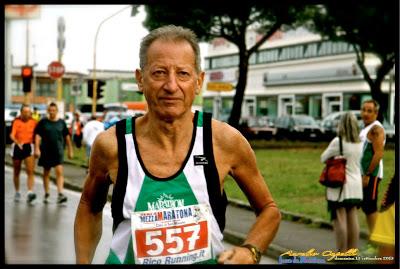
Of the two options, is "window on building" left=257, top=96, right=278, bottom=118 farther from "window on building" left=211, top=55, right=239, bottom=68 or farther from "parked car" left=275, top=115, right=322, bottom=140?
"parked car" left=275, top=115, right=322, bottom=140

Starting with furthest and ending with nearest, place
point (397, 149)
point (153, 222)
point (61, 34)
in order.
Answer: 1. point (61, 34)
2. point (397, 149)
3. point (153, 222)

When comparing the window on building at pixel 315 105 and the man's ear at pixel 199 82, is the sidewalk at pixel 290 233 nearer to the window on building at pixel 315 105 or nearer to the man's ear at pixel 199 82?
the man's ear at pixel 199 82

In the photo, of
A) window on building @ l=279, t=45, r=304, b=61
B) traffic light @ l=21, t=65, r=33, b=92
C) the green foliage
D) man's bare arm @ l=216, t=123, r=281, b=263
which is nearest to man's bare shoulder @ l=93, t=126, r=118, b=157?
man's bare arm @ l=216, t=123, r=281, b=263

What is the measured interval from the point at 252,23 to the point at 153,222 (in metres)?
32.2

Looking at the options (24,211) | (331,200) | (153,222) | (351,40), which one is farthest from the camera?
(351,40)

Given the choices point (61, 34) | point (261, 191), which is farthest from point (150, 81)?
point (61, 34)

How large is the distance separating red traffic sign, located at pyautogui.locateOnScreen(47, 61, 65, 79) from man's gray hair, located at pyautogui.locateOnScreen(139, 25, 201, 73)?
73.5 feet

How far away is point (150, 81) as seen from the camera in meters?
2.99

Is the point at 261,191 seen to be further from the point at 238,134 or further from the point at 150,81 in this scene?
the point at 150,81

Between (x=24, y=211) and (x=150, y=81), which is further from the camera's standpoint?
(x=24, y=211)

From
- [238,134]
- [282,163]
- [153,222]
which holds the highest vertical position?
[238,134]

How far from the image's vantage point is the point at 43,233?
10.0 meters

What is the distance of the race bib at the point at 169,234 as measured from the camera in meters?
2.96

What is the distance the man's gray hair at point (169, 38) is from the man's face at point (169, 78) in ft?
0.06
